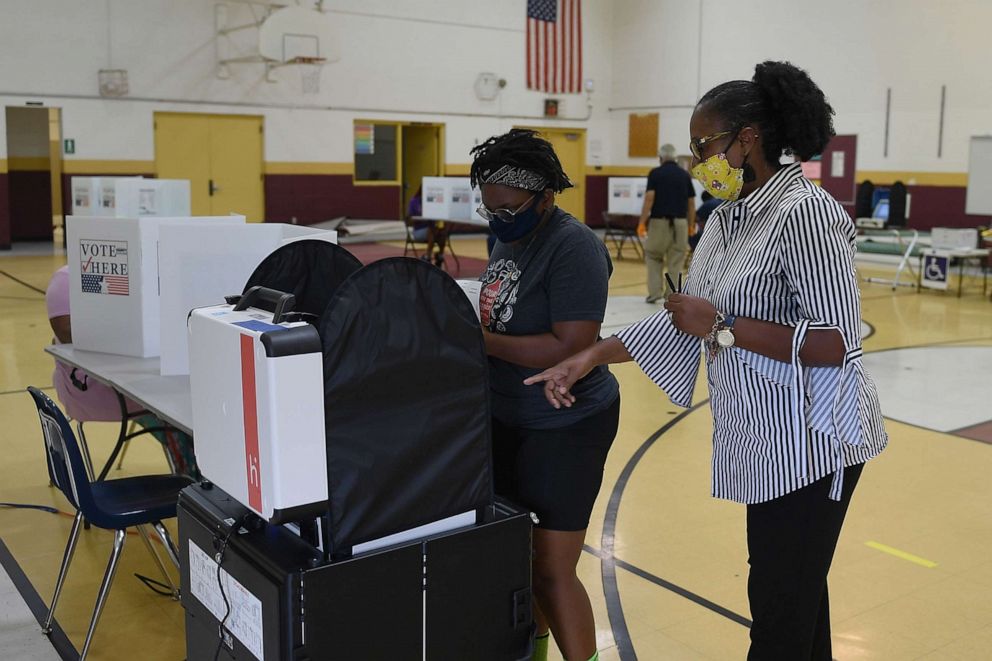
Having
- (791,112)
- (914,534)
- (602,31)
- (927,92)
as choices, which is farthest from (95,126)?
(791,112)

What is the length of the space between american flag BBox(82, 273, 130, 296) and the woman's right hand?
6.96 feet

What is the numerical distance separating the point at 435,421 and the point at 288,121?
49.7 feet

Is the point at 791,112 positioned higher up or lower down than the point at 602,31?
lower down

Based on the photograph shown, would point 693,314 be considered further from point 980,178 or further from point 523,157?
point 980,178

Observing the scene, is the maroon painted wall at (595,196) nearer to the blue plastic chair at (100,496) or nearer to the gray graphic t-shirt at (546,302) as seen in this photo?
the blue plastic chair at (100,496)

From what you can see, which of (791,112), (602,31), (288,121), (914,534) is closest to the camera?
(791,112)

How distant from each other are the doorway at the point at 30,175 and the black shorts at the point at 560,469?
15.7 metres

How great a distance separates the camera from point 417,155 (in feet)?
60.3

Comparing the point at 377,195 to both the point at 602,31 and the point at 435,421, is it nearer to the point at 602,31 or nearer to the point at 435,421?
the point at 602,31

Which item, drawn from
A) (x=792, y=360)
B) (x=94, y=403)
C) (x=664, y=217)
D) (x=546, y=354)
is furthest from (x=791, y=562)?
(x=664, y=217)

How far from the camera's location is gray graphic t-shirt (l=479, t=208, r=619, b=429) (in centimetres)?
216

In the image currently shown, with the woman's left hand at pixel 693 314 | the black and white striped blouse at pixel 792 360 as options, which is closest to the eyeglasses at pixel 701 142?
the black and white striped blouse at pixel 792 360

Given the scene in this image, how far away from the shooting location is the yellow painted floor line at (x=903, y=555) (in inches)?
138

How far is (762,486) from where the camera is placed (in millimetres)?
1817
